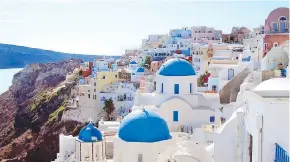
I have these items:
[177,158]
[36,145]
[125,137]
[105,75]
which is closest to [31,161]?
[36,145]

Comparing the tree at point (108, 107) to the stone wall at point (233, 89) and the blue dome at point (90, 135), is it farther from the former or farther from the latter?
the blue dome at point (90, 135)

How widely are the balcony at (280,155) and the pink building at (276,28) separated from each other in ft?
48.4

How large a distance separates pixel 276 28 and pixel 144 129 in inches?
481

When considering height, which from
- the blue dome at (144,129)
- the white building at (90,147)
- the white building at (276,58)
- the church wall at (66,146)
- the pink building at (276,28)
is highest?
the pink building at (276,28)

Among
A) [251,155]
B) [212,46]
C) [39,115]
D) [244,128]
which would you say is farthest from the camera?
[39,115]

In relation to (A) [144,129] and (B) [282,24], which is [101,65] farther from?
(A) [144,129]

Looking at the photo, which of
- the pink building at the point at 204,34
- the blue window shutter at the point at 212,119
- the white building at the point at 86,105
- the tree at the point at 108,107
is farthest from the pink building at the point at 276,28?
the pink building at the point at 204,34

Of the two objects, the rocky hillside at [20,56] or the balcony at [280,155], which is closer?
the balcony at [280,155]

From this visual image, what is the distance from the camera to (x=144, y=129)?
11773mm

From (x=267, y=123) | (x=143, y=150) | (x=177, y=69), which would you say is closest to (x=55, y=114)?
(x=177, y=69)

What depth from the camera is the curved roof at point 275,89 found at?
245 inches

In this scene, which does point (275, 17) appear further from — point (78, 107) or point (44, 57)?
point (44, 57)

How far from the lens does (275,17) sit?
70.6 ft

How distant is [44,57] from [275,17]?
4255 inches
